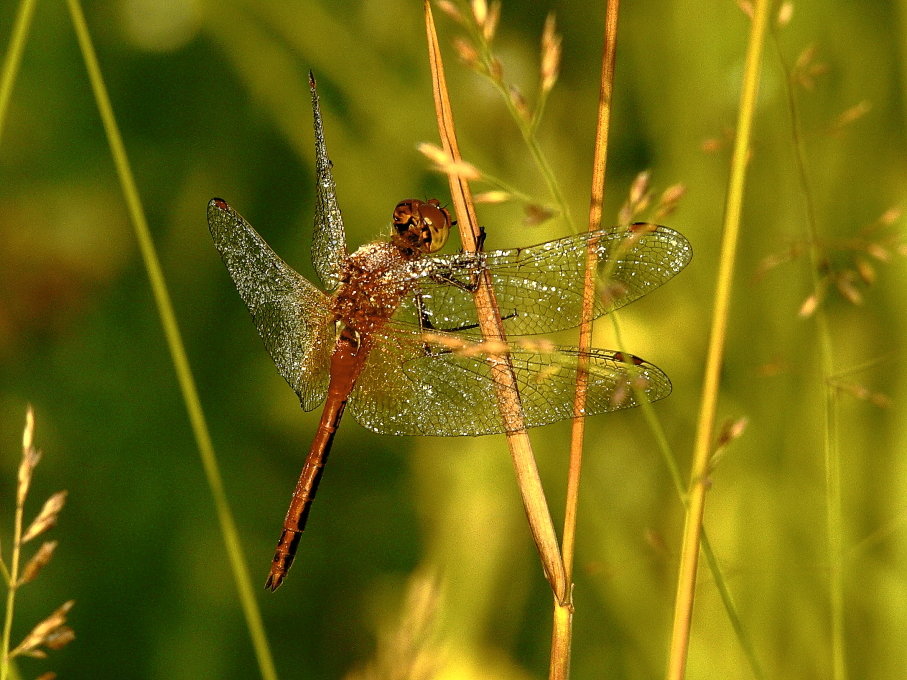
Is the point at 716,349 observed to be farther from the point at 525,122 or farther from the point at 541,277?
the point at 541,277

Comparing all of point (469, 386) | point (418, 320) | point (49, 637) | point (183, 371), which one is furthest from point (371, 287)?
point (49, 637)

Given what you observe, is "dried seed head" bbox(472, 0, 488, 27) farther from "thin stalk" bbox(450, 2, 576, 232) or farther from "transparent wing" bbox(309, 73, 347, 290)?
"transparent wing" bbox(309, 73, 347, 290)

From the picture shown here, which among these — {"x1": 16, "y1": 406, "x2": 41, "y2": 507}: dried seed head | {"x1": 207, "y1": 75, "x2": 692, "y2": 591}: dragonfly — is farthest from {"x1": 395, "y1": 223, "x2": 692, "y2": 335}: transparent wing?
{"x1": 16, "y1": 406, "x2": 41, "y2": 507}: dried seed head

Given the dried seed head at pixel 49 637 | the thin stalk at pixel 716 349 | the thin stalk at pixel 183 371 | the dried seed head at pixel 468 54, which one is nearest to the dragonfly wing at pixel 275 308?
the thin stalk at pixel 183 371

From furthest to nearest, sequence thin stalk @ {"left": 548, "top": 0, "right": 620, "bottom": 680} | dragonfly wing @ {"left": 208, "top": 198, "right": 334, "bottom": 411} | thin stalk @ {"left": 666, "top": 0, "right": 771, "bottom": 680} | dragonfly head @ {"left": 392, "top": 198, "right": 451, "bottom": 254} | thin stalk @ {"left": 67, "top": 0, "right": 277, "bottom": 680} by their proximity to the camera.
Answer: dragonfly wing @ {"left": 208, "top": 198, "right": 334, "bottom": 411}
dragonfly head @ {"left": 392, "top": 198, "right": 451, "bottom": 254}
thin stalk @ {"left": 67, "top": 0, "right": 277, "bottom": 680}
thin stalk @ {"left": 548, "top": 0, "right": 620, "bottom": 680}
thin stalk @ {"left": 666, "top": 0, "right": 771, "bottom": 680}

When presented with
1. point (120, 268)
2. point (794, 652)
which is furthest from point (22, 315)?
point (794, 652)

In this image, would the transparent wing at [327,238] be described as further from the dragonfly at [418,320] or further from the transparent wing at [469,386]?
the transparent wing at [469,386]
